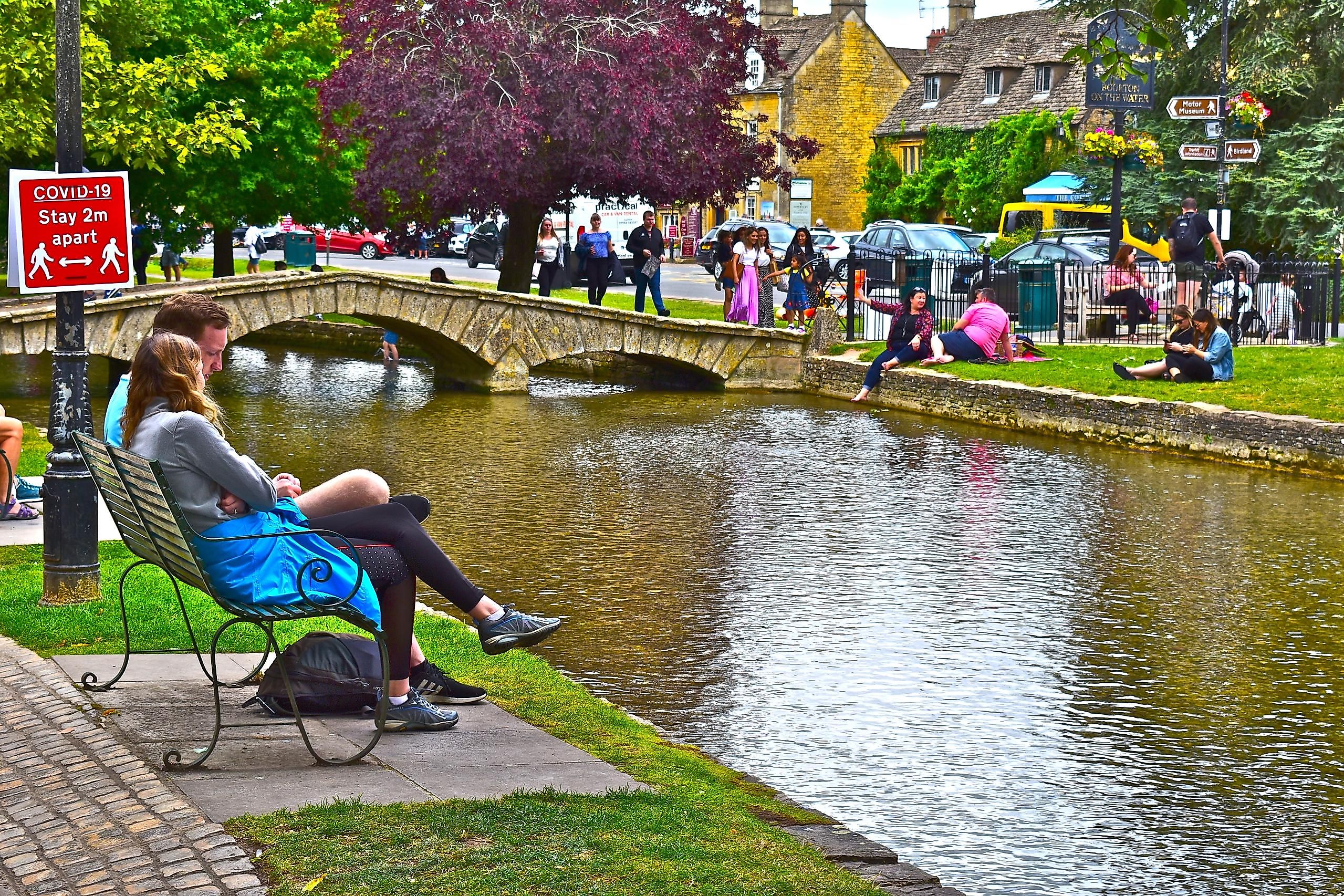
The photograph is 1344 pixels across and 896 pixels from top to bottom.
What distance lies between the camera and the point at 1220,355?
20406 mm

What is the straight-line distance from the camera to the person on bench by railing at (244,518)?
6.20 meters

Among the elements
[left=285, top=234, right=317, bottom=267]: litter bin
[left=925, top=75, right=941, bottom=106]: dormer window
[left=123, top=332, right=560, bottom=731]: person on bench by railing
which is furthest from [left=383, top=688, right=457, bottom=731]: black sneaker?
[left=925, top=75, right=941, bottom=106]: dormer window

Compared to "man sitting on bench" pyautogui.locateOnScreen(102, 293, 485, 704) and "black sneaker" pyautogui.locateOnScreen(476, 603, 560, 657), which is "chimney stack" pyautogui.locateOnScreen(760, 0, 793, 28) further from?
"black sneaker" pyautogui.locateOnScreen(476, 603, 560, 657)

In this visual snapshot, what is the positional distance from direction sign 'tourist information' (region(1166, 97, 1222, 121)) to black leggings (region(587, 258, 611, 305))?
35.4 ft

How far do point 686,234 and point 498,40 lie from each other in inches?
1786

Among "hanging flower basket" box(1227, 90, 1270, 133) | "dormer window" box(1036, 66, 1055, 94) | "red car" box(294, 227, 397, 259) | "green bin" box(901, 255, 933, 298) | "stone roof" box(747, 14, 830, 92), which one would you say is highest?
"stone roof" box(747, 14, 830, 92)

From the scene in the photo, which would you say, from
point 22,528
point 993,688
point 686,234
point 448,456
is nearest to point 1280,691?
point 993,688

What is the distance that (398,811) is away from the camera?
5293mm

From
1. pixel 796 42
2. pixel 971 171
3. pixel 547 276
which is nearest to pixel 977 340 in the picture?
pixel 547 276

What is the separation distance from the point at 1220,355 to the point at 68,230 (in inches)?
598

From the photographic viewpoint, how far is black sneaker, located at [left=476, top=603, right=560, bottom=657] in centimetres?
704

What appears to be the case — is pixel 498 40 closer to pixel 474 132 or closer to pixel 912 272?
pixel 474 132

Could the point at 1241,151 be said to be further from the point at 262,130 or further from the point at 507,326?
the point at 262,130

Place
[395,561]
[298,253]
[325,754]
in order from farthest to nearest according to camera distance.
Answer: [298,253] → [395,561] → [325,754]
